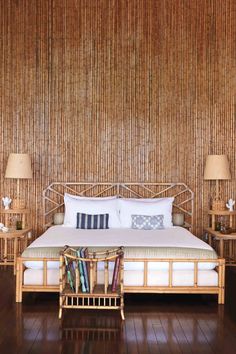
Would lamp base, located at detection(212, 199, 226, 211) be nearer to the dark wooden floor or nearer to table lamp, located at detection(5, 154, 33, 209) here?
the dark wooden floor

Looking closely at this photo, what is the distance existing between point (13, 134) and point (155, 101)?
2.14 metres

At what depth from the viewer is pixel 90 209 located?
584 cm

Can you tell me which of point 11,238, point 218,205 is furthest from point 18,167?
point 218,205

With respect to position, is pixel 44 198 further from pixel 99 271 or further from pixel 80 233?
pixel 99 271

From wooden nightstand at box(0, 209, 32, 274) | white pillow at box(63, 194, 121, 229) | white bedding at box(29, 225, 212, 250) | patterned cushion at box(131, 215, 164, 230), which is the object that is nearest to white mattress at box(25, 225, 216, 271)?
white bedding at box(29, 225, 212, 250)

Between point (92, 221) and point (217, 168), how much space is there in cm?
187

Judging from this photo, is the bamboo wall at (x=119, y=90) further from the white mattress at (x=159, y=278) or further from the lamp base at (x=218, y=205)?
the white mattress at (x=159, y=278)

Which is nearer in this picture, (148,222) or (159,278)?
(159,278)

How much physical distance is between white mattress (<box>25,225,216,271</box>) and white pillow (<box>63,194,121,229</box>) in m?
0.50

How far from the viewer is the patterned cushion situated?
5655mm

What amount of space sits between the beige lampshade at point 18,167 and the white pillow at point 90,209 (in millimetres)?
710

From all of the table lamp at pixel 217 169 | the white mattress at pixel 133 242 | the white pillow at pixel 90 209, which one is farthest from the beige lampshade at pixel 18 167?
the table lamp at pixel 217 169

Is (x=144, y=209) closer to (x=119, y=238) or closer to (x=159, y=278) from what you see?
(x=119, y=238)

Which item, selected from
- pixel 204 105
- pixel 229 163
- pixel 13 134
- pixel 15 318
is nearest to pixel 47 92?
pixel 13 134
